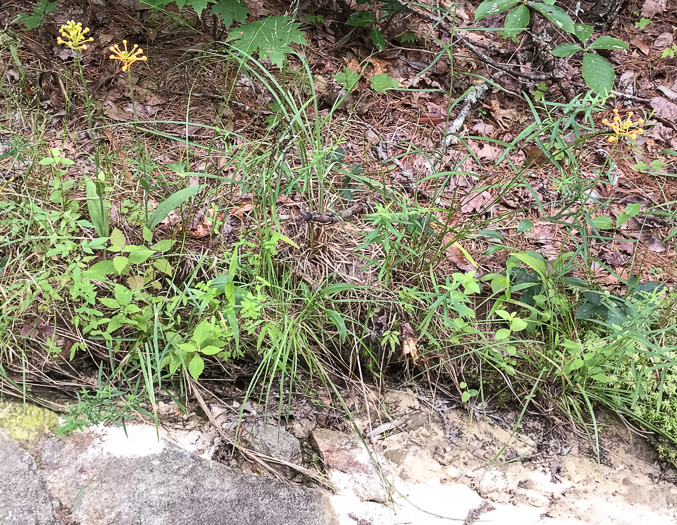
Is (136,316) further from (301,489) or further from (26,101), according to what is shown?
(26,101)

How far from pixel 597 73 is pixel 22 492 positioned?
8.98 feet

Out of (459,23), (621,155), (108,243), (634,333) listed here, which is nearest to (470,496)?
(634,333)

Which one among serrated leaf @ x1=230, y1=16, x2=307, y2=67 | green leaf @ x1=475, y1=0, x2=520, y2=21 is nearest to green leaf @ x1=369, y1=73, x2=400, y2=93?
serrated leaf @ x1=230, y1=16, x2=307, y2=67

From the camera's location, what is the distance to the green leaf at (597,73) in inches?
86.4

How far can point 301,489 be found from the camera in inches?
59.9

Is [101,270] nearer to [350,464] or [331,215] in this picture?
[331,215]

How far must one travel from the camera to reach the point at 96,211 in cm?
182

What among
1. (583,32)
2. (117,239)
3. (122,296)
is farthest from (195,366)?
(583,32)

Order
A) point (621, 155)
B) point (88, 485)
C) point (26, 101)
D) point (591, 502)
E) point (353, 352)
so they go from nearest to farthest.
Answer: point (88, 485) < point (591, 502) < point (353, 352) < point (26, 101) < point (621, 155)

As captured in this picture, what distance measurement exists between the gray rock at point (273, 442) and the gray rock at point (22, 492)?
22.8 inches

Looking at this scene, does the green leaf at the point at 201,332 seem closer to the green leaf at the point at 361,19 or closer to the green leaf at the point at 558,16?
the green leaf at the point at 558,16

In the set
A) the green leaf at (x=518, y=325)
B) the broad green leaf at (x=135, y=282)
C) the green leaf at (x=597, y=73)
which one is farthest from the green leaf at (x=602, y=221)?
the broad green leaf at (x=135, y=282)

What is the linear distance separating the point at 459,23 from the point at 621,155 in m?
1.30

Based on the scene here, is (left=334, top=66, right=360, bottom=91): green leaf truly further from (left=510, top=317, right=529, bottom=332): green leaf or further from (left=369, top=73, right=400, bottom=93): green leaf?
(left=510, top=317, right=529, bottom=332): green leaf
